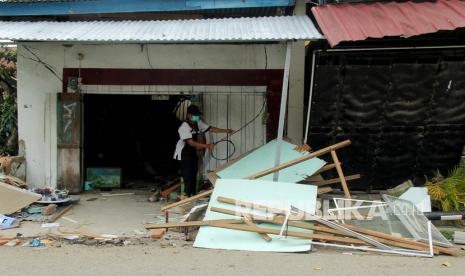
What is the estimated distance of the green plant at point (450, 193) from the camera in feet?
22.1

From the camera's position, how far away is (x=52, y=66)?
8.89 metres

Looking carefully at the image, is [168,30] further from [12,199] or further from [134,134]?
[134,134]

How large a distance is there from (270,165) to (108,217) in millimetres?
2578

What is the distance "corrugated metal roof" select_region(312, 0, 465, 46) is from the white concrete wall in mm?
2400

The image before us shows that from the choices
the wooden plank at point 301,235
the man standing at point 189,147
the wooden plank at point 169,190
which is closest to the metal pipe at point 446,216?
the wooden plank at point 301,235

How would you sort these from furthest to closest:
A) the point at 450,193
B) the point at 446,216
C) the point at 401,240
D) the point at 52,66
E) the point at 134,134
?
1. the point at 134,134
2. the point at 52,66
3. the point at 450,193
4. the point at 446,216
5. the point at 401,240

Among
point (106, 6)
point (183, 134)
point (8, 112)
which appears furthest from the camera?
point (8, 112)

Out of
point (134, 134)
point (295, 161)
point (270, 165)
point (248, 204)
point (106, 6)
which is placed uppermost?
point (106, 6)

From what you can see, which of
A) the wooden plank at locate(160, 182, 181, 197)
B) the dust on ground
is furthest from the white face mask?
the dust on ground

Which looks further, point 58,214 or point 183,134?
point 183,134

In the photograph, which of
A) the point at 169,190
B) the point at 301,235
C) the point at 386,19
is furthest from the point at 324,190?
the point at 169,190

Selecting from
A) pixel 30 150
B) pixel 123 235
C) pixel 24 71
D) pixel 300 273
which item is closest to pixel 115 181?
pixel 30 150

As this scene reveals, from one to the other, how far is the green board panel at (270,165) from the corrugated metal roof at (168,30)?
74.5 inches

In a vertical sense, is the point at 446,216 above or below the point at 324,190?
below
